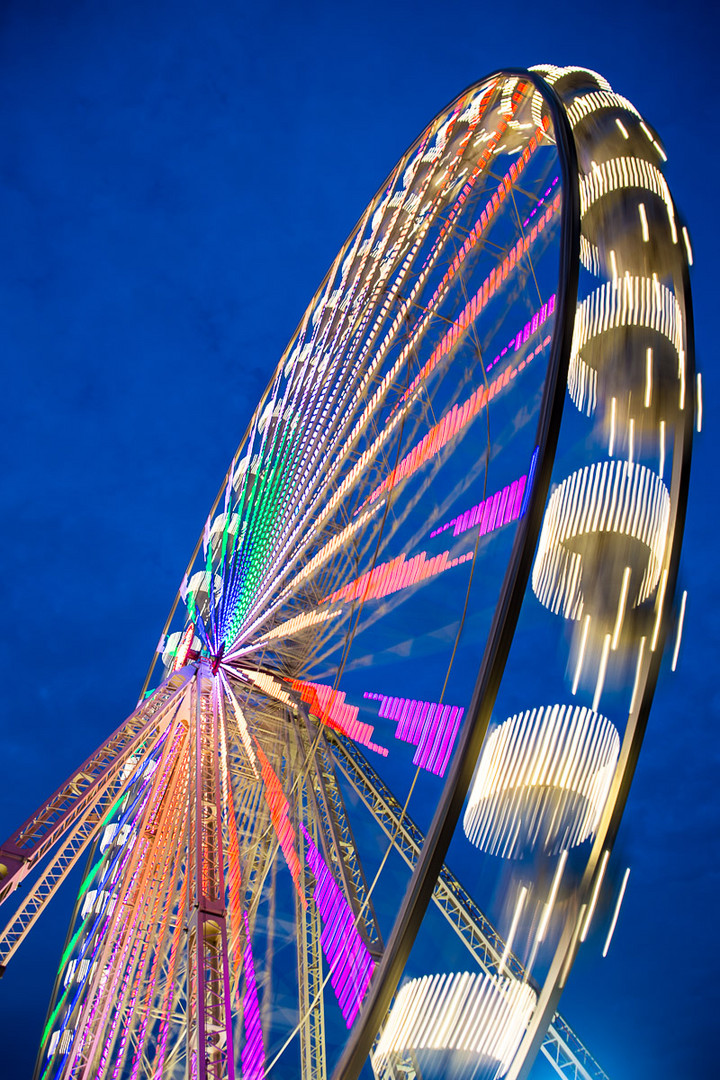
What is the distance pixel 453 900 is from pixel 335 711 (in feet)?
8.58

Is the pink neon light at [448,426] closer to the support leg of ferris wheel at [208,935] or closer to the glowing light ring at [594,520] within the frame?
the glowing light ring at [594,520]

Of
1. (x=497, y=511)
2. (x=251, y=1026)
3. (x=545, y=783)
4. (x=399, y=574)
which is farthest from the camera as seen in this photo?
(x=251, y=1026)

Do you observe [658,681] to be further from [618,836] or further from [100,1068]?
[100,1068]

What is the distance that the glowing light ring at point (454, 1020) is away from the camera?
4.07 m

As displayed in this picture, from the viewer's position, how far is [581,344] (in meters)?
6.53

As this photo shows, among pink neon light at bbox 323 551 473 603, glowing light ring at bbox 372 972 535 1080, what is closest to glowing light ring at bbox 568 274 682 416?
pink neon light at bbox 323 551 473 603

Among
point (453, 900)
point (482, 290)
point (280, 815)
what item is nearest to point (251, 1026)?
point (280, 815)

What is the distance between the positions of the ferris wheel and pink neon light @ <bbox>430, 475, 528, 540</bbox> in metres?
0.04

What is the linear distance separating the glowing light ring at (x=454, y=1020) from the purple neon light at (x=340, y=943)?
32cm

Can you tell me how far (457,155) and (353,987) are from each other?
936 centimetres

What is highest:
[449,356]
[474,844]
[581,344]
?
[449,356]

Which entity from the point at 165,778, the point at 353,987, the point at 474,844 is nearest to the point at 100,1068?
the point at 165,778

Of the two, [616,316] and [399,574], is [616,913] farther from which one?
[616,316]

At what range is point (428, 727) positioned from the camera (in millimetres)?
5504
